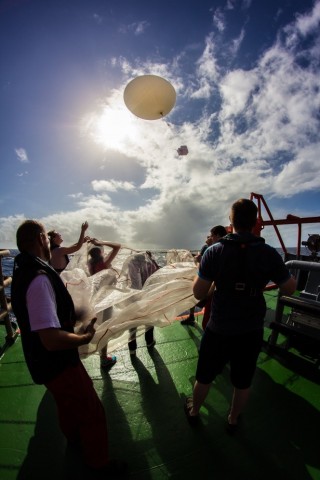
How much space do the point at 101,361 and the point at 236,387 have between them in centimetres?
208

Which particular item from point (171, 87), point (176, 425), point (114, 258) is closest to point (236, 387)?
point (176, 425)

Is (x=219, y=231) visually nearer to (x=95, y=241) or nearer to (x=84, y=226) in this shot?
(x=95, y=241)

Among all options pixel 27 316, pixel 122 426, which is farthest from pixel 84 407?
pixel 122 426

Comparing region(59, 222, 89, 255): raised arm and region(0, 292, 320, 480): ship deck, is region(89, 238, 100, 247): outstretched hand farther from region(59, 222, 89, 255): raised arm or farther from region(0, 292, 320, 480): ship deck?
region(0, 292, 320, 480): ship deck

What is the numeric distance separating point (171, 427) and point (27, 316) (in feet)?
6.52

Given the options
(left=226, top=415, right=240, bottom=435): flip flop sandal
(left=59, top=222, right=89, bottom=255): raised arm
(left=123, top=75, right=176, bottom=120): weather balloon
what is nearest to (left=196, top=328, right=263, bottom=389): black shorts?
(left=226, top=415, right=240, bottom=435): flip flop sandal

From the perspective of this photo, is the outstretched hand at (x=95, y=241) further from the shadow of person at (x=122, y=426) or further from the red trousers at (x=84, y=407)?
the red trousers at (x=84, y=407)

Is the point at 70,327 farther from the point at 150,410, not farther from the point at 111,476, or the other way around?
the point at 150,410

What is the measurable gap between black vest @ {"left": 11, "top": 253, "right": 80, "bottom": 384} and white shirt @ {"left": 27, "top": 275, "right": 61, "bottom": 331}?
0.06m

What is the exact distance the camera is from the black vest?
1574mm

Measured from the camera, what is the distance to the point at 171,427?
2.50m

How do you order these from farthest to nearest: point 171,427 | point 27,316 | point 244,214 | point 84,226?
point 84,226 < point 171,427 < point 244,214 < point 27,316

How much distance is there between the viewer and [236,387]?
7.39 feet

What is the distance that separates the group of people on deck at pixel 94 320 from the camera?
156cm
